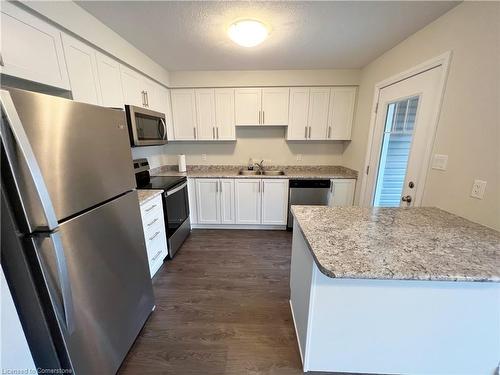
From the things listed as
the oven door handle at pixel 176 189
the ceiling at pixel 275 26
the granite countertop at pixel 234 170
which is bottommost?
the oven door handle at pixel 176 189

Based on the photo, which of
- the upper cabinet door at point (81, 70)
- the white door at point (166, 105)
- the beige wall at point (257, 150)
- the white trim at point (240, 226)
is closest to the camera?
the upper cabinet door at point (81, 70)

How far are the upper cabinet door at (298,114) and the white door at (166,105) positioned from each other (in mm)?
1886

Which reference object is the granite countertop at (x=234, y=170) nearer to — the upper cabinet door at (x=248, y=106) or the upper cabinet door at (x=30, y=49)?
the upper cabinet door at (x=248, y=106)

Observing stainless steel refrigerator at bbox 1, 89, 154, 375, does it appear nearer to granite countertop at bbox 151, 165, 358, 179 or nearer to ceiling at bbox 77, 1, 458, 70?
ceiling at bbox 77, 1, 458, 70

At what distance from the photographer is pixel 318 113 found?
3.02 m

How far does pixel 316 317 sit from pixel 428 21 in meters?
2.44

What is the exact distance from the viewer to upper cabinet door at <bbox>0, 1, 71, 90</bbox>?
1.07m

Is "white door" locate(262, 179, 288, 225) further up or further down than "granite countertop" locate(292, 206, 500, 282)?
further down

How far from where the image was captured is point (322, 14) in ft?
5.07

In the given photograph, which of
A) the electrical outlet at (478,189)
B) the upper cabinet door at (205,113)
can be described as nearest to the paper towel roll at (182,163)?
the upper cabinet door at (205,113)

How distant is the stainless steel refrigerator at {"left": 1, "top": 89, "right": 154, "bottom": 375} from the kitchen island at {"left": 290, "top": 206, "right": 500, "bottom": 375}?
44.0 inches

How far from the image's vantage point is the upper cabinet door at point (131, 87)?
2.03m

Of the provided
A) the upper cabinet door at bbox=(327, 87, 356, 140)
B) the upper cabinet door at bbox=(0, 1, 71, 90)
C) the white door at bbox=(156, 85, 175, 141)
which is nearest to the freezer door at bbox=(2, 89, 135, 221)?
the upper cabinet door at bbox=(0, 1, 71, 90)

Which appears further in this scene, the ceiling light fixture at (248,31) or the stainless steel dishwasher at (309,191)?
the stainless steel dishwasher at (309,191)
